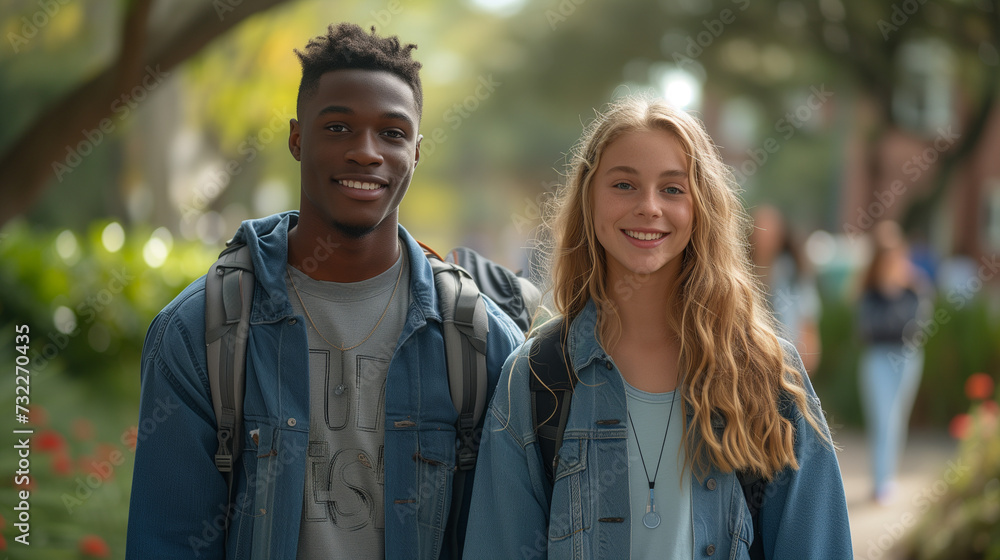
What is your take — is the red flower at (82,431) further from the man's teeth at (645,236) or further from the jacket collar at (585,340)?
the man's teeth at (645,236)

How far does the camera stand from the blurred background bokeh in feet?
18.1

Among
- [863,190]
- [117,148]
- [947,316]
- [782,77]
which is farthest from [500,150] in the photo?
[947,316]

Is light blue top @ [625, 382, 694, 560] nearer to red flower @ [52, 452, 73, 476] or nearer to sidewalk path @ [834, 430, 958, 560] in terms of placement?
red flower @ [52, 452, 73, 476]

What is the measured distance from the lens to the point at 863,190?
22.6 meters

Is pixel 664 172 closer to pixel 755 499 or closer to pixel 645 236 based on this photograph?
pixel 645 236

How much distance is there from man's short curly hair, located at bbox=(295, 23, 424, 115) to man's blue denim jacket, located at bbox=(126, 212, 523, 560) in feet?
1.71

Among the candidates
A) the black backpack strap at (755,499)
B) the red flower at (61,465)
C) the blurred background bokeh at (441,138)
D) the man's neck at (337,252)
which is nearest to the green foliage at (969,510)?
the blurred background bokeh at (441,138)

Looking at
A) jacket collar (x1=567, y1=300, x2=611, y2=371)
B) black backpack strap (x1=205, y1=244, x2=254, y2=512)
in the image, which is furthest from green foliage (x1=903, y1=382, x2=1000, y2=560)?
black backpack strap (x1=205, y1=244, x2=254, y2=512)

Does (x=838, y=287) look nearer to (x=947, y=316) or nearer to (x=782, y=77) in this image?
(x=947, y=316)

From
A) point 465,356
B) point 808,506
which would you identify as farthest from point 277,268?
point 808,506

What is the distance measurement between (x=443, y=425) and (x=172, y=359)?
768 millimetres

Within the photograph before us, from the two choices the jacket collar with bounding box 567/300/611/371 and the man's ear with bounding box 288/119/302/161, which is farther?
the man's ear with bounding box 288/119/302/161

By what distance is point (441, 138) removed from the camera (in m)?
13.6

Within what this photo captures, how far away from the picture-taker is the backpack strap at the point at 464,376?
247cm
